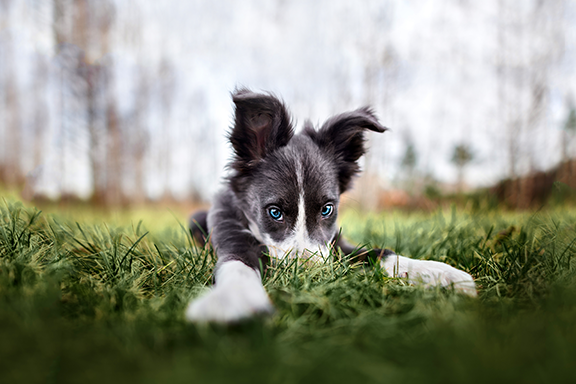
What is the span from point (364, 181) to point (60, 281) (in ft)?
44.1

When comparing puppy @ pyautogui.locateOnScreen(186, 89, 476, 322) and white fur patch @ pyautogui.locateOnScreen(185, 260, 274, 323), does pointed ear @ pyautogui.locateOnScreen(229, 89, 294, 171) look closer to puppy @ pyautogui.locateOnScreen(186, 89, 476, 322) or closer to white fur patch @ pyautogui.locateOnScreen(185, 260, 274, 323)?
puppy @ pyautogui.locateOnScreen(186, 89, 476, 322)

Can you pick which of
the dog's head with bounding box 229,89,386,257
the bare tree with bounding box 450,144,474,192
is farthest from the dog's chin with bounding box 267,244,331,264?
the bare tree with bounding box 450,144,474,192

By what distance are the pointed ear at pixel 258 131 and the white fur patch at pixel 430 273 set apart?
4.78ft

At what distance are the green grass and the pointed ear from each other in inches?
42.8

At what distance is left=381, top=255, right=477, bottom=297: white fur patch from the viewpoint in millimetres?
1980

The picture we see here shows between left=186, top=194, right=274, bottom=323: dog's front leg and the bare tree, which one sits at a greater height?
left=186, top=194, right=274, bottom=323: dog's front leg

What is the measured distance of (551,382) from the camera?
103cm

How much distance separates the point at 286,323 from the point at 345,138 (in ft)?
6.79

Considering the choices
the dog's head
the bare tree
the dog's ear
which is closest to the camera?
the dog's head

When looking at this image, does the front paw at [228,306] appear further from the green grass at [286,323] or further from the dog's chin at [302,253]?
the dog's chin at [302,253]

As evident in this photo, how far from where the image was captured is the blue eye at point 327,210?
2.75 m

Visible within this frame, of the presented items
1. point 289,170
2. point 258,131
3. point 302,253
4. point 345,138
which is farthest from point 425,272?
point 258,131

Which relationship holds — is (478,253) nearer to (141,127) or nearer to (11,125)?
(141,127)

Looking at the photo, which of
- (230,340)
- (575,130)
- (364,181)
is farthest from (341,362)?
(364,181)
